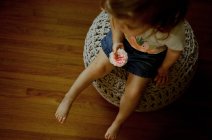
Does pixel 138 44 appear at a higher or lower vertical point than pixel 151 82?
higher

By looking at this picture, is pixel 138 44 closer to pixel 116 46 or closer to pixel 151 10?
pixel 116 46

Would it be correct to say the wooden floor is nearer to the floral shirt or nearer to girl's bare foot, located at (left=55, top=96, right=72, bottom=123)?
girl's bare foot, located at (left=55, top=96, right=72, bottom=123)

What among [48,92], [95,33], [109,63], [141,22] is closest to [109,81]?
[109,63]

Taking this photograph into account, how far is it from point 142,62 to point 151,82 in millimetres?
102

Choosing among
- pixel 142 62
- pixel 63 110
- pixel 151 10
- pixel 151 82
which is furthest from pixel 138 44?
pixel 63 110

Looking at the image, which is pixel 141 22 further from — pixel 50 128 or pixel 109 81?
pixel 50 128

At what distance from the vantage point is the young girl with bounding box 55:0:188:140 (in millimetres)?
954

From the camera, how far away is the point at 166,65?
124cm

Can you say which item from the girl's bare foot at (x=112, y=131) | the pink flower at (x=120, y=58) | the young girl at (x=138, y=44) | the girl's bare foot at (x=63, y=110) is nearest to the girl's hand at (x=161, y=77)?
the young girl at (x=138, y=44)

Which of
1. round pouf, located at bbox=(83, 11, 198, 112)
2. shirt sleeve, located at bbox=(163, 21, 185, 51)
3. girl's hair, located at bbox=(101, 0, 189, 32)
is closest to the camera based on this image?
girl's hair, located at bbox=(101, 0, 189, 32)

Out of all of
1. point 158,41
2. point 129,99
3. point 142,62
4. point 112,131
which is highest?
point 158,41

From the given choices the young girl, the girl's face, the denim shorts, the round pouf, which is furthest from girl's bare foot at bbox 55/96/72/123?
the girl's face

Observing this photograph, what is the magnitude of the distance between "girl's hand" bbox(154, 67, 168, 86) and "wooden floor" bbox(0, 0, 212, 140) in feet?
0.85

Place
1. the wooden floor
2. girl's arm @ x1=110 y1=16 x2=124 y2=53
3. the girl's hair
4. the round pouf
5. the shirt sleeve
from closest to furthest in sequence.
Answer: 1. the girl's hair
2. the shirt sleeve
3. girl's arm @ x1=110 y1=16 x2=124 y2=53
4. the round pouf
5. the wooden floor
